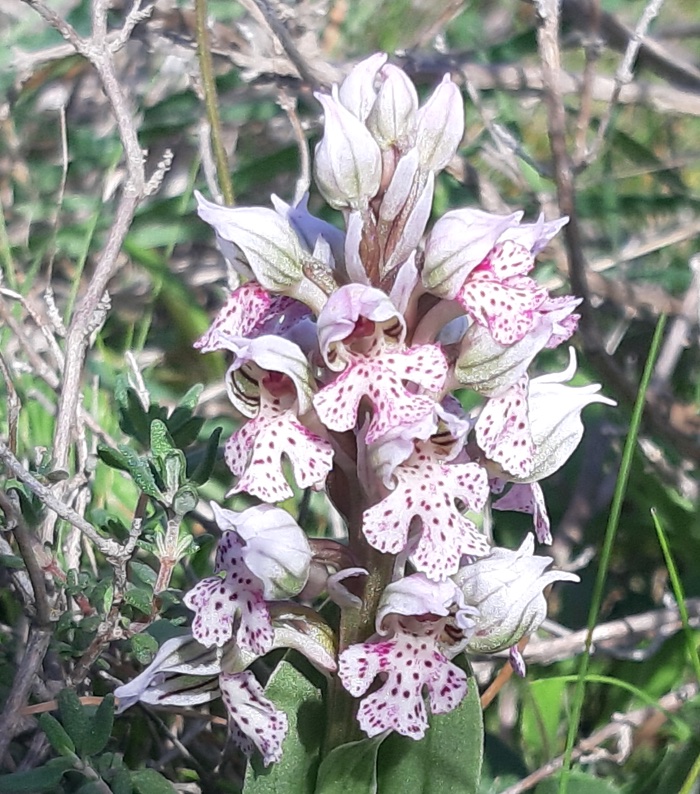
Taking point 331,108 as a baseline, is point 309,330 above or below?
below

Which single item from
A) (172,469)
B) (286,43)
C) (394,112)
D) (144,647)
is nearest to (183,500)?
(172,469)

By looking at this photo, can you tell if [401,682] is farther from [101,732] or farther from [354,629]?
[101,732]

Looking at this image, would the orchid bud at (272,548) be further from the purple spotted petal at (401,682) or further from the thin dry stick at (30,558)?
the thin dry stick at (30,558)

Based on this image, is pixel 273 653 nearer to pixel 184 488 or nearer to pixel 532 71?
pixel 184 488

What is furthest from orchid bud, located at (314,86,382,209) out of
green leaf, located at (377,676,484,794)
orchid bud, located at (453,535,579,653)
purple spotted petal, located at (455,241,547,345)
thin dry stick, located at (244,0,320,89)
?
thin dry stick, located at (244,0,320,89)

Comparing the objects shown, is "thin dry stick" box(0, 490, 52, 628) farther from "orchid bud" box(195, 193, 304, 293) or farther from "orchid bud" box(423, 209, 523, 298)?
"orchid bud" box(423, 209, 523, 298)

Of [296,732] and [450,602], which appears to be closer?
[450,602]

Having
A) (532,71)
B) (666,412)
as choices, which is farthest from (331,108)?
(532,71)
